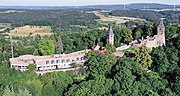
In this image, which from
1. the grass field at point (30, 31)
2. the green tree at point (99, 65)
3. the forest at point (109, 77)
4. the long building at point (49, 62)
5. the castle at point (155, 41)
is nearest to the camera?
the forest at point (109, 77)

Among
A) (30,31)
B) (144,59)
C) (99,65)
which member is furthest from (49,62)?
(30,31)

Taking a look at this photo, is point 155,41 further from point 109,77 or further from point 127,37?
point 109,77

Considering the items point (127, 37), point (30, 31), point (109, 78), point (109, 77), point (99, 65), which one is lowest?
point (30, 31)

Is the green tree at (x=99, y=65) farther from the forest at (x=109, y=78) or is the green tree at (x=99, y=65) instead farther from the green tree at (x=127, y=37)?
the green tree at (x=127, y=37)

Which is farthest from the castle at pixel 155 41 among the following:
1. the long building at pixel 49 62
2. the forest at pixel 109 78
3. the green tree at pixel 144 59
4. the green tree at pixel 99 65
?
the green tree at pixel 99 65

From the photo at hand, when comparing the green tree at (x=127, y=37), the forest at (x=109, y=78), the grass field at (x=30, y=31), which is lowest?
the grass field at (x=30, y=31)

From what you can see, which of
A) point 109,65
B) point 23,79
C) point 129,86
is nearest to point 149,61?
point 109,65

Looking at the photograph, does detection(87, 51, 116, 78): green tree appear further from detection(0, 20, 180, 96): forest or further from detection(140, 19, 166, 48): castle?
detection(140, 19, 166, 48): castle

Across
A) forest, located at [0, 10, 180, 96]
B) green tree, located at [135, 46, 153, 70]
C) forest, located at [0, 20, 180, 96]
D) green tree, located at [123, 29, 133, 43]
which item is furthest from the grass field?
green tree, located at [135, 46, 153, 70]

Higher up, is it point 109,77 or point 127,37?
point 127,37
